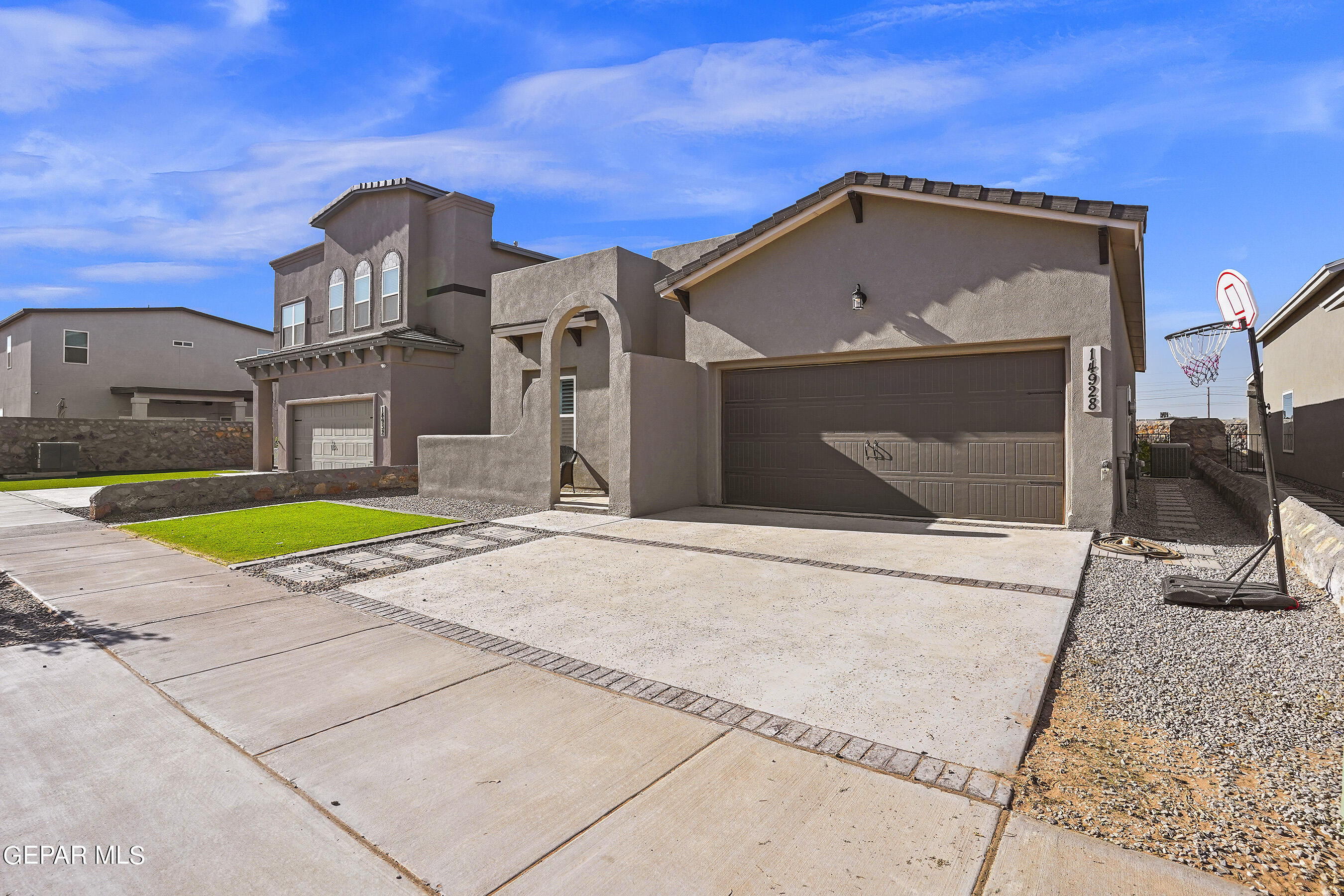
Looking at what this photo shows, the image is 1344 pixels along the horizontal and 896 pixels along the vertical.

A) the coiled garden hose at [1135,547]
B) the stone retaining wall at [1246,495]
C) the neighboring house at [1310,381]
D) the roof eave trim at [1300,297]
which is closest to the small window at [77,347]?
the coiled garden hose at [1135,547]

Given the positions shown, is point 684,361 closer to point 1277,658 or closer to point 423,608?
point 423,608

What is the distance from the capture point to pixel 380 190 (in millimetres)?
18047

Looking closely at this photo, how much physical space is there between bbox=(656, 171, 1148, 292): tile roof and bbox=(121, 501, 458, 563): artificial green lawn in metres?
6.10

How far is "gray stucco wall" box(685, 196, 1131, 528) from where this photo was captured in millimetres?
8273

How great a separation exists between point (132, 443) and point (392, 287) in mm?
13259

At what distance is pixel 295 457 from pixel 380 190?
846cm

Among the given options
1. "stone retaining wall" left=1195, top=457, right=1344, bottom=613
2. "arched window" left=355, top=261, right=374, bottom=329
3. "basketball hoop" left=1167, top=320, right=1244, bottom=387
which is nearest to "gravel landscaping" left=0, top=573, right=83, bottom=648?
"stone retaining wall" left=1195, top=457, right=1344, bottom=613

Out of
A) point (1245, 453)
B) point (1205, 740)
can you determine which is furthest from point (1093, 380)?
point (1245, 453)

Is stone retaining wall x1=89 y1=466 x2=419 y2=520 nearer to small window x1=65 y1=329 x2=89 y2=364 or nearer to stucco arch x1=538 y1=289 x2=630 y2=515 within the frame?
stucco arch x1=538 y1=289 x2=630 y2=515

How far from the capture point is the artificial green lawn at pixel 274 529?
802 cm

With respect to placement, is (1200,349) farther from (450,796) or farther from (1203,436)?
(1203,436)

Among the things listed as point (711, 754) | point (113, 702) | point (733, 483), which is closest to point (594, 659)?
point (711, 754)

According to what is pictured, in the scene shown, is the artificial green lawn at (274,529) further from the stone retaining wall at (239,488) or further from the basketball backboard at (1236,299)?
the basketball backboard at (1236,299)

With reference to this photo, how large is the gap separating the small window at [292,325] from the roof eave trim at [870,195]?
49.3ft
